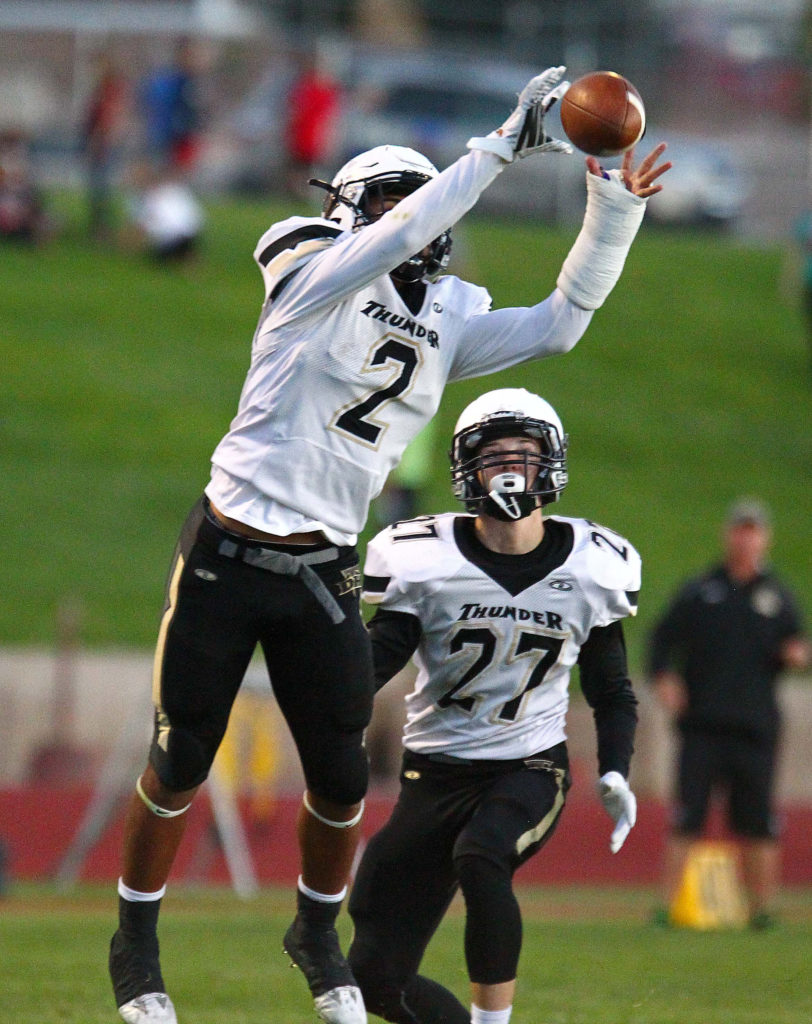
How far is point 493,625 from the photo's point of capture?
4941 mm

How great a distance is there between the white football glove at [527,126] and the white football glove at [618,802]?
1.62m

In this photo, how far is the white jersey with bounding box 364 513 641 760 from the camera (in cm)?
495

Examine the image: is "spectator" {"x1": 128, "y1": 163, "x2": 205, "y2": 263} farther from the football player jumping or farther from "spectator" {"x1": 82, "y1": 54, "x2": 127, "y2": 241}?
the football player jumping

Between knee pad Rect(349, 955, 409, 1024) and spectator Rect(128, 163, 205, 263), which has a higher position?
spectator Rect(128, 163, 205, 263)

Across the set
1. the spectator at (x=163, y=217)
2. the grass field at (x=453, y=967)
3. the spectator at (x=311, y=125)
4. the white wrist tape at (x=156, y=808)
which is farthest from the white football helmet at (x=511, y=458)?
the spectator at (x=311, y=125)

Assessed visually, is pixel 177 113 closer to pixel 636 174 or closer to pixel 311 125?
pixel 311 125

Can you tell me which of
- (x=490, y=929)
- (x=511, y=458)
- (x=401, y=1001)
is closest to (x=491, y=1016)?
(x=490, y=929)

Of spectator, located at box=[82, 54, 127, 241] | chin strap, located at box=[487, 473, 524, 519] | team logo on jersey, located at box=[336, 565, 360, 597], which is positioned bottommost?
team logo on jersey, located at box=[336, 565, 360, 597]

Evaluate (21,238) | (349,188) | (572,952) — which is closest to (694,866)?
(572,952)

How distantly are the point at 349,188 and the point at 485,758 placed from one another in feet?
5.18

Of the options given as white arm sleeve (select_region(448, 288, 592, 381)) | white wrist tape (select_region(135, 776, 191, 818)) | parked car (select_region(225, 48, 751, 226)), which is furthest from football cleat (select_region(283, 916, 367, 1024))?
parked car (select_region(225, 48, 751, 226))

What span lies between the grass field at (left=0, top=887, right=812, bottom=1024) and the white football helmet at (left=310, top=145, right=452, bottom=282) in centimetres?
229

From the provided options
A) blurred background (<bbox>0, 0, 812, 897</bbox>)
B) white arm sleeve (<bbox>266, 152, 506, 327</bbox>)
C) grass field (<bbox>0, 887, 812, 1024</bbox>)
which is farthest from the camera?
blurred background (<bbox>0, 0, 812, 897</bbox>)

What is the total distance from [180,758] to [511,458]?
1231 mm
